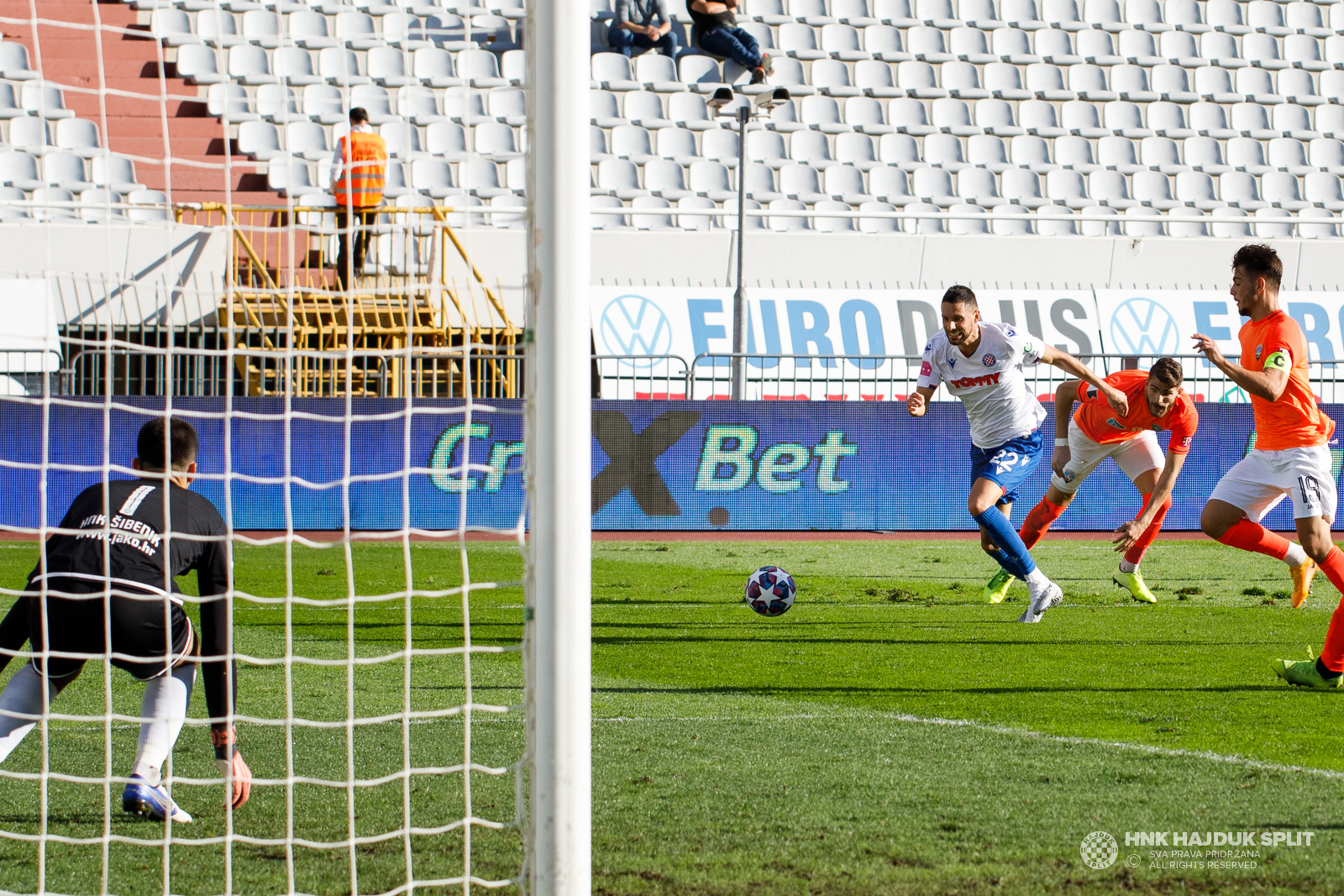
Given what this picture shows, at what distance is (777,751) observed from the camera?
475cm

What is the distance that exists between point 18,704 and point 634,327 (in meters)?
12.3

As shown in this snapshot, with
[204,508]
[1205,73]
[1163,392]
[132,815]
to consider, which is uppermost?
[1205,73]

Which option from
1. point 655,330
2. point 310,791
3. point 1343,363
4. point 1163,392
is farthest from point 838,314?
point 310,791

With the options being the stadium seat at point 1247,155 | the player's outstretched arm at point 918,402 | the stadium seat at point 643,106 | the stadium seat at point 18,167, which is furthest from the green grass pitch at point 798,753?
the stadium seat at point 1247,155

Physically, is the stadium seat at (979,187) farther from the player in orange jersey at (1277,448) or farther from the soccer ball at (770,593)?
the player in orange jersey at (1277,448)

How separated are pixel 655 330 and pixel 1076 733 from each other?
1151 centimetres

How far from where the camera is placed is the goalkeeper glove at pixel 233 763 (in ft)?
12.3

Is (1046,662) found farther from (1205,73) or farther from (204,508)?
(1205,73)

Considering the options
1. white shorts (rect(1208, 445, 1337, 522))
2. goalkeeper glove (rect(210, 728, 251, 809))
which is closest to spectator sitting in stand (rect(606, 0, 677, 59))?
white shorts (rect(1208, 445, 1337, 522))

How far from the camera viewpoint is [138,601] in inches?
159

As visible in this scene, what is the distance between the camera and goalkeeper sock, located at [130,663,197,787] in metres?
3.97
